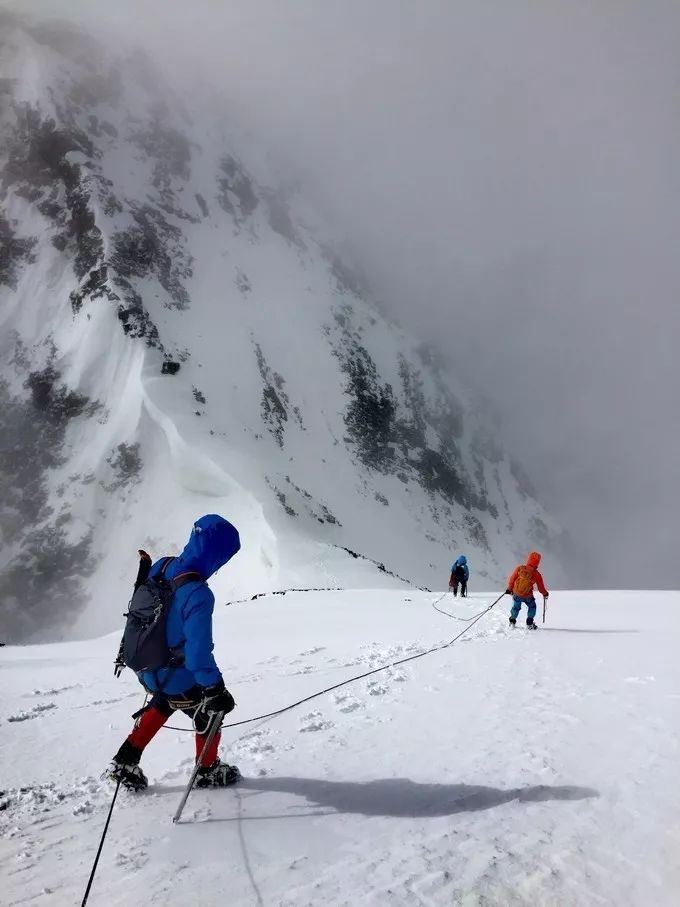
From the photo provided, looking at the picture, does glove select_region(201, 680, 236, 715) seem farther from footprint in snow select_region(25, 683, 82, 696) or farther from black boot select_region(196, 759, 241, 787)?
footprint in snow select_region(25, 683, 82, 696)

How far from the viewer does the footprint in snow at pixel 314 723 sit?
5.08m

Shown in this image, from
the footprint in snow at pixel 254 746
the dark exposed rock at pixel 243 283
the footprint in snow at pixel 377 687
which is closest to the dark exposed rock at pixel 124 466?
the dark exposed rock at pixel 243 283

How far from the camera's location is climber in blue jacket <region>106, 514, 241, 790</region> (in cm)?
363

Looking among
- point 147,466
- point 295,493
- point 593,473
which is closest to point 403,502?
point 295,493

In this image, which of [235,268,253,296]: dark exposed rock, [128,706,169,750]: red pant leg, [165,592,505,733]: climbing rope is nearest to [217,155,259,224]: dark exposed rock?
[235,268,253,296]: dark exposed rock

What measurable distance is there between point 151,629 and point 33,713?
424 centimetres

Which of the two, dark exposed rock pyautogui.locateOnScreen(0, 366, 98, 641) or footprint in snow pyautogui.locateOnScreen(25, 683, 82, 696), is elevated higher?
dark exposed rock pyautogui.locateOnScreen(0, 366, 98, 641)

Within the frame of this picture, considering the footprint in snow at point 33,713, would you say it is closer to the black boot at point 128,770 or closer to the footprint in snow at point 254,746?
the footprint in snow at point 254,746

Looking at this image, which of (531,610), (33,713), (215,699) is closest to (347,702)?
(215,699)

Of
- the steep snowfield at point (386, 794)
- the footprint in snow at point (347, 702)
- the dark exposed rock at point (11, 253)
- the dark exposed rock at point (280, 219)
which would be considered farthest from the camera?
the dark exposed rock at point (280, 219)

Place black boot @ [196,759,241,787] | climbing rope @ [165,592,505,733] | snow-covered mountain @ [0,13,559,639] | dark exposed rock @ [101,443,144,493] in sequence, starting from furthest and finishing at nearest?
1. dark exposed rock @ [101,443,144,493]
2. snow-covered mountain @ [0,13,559,639]
3. climbing rope @ [165,592,505,733]
4. black boot @ [196,759,241,787]

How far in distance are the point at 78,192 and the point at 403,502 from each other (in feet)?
150

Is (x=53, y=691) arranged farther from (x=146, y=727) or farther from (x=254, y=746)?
(x=146, y=727)

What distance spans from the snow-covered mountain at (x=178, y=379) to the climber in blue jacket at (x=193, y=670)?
24263 mm
